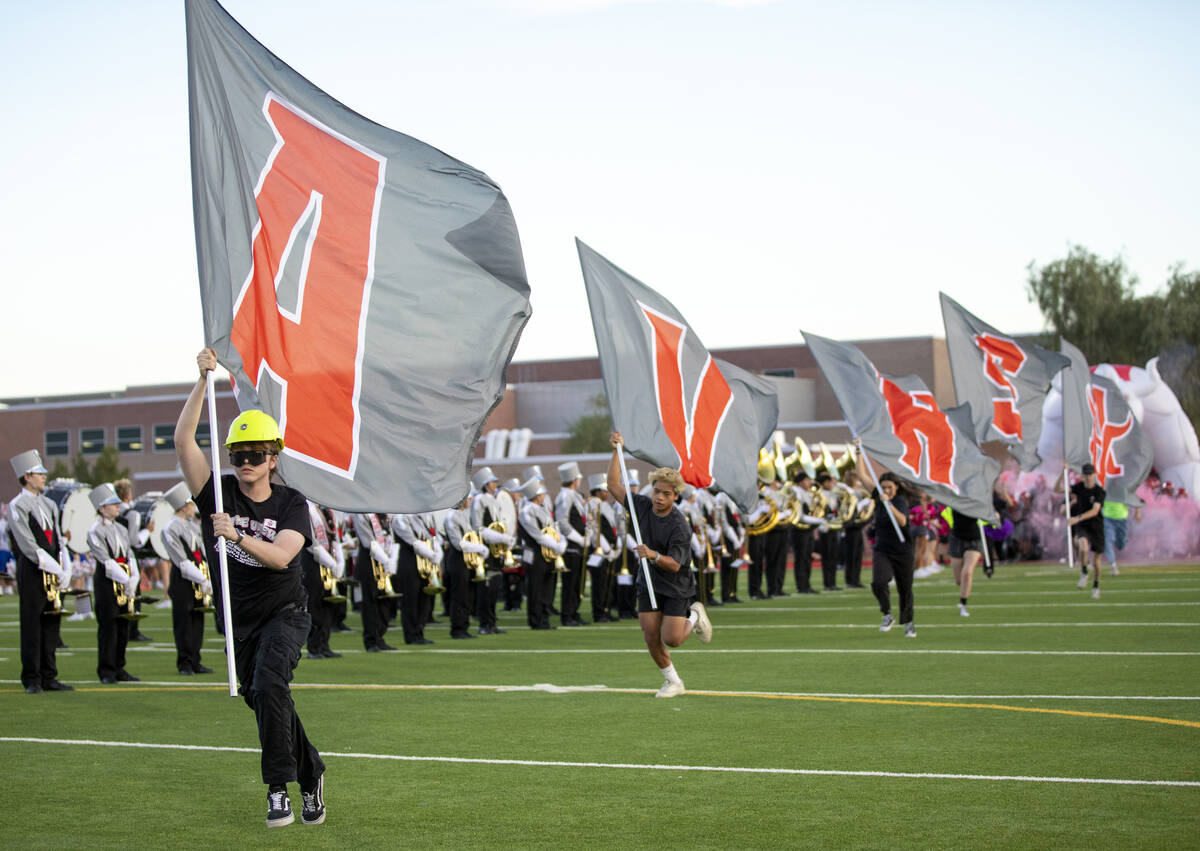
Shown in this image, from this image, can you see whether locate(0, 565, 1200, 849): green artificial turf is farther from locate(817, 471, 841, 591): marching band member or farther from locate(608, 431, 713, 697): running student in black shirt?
locate(817, 471, 841, 591): marching band member

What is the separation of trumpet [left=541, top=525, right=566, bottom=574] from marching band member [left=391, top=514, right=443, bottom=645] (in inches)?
102

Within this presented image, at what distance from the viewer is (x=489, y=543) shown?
1933cm

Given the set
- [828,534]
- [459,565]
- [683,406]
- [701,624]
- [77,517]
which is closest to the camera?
[701,624]

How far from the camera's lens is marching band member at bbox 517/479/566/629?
19.6m

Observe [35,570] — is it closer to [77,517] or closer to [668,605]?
[668,605]

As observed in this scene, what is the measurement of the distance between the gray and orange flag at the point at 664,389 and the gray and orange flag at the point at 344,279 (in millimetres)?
3817

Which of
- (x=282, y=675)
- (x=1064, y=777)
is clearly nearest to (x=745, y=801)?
(x=1064, y=777)

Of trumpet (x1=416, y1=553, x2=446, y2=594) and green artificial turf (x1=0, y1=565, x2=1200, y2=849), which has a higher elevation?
trumpet (x1=416, y1=553, x2=446, y2=594)

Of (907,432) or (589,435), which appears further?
(589,435)

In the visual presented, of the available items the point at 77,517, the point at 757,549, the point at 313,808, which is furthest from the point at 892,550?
the point at 77,517

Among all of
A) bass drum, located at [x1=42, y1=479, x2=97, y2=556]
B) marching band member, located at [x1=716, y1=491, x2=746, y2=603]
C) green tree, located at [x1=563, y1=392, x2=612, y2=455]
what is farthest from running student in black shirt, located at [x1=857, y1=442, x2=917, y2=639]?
green tree, located at [x1=563, y1=392, x2=612, y2=455]

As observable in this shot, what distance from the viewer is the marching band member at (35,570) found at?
12.9 meters

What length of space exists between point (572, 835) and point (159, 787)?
2.62 meters

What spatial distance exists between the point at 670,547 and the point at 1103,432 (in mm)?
17754
